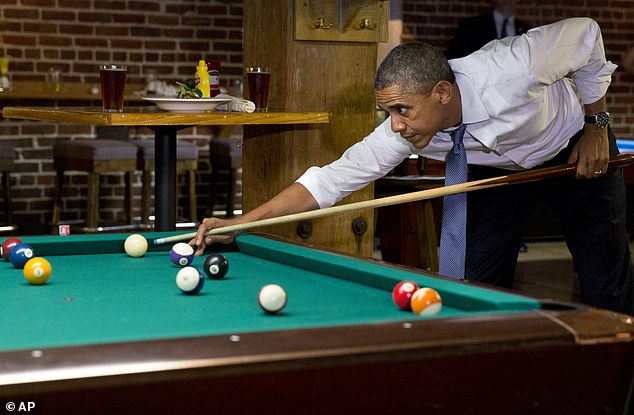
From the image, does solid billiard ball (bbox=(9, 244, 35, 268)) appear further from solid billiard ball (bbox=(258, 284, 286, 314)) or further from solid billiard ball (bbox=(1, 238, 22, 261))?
solid billiard ball (bbox=(258, 284, 286, 314))

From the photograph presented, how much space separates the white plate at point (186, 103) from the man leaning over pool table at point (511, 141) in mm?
658

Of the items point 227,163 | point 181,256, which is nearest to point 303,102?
point 181,256

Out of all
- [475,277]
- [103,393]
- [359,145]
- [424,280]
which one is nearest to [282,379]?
[103,393]

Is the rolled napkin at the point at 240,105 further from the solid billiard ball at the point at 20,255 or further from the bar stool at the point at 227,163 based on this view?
the bar stool at the point at 227,163

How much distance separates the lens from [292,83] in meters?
3.64

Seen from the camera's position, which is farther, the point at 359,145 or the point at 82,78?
the point at 82,78

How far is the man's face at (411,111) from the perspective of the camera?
104 inches

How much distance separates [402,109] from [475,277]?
0.72 meters

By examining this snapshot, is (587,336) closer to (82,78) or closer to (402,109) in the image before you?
(402,109)

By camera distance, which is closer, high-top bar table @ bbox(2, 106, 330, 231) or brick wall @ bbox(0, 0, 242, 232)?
high-top bar table @ bbox(2, 106, 330, 231)

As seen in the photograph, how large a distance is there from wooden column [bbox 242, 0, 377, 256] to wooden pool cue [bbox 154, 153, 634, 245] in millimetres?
967

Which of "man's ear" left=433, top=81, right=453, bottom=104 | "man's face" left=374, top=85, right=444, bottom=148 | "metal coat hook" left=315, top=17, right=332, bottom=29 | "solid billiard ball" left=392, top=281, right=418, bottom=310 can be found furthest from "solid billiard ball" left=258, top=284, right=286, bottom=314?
"metal coat hook" left=315, top=17, right=332, bottom=29

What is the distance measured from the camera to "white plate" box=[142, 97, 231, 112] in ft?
10.9

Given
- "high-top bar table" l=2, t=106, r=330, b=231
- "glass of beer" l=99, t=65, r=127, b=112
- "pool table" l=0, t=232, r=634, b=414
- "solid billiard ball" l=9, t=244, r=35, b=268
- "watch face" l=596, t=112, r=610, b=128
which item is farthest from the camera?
"glass of beer" l=99, t=65, r=127, b=112
